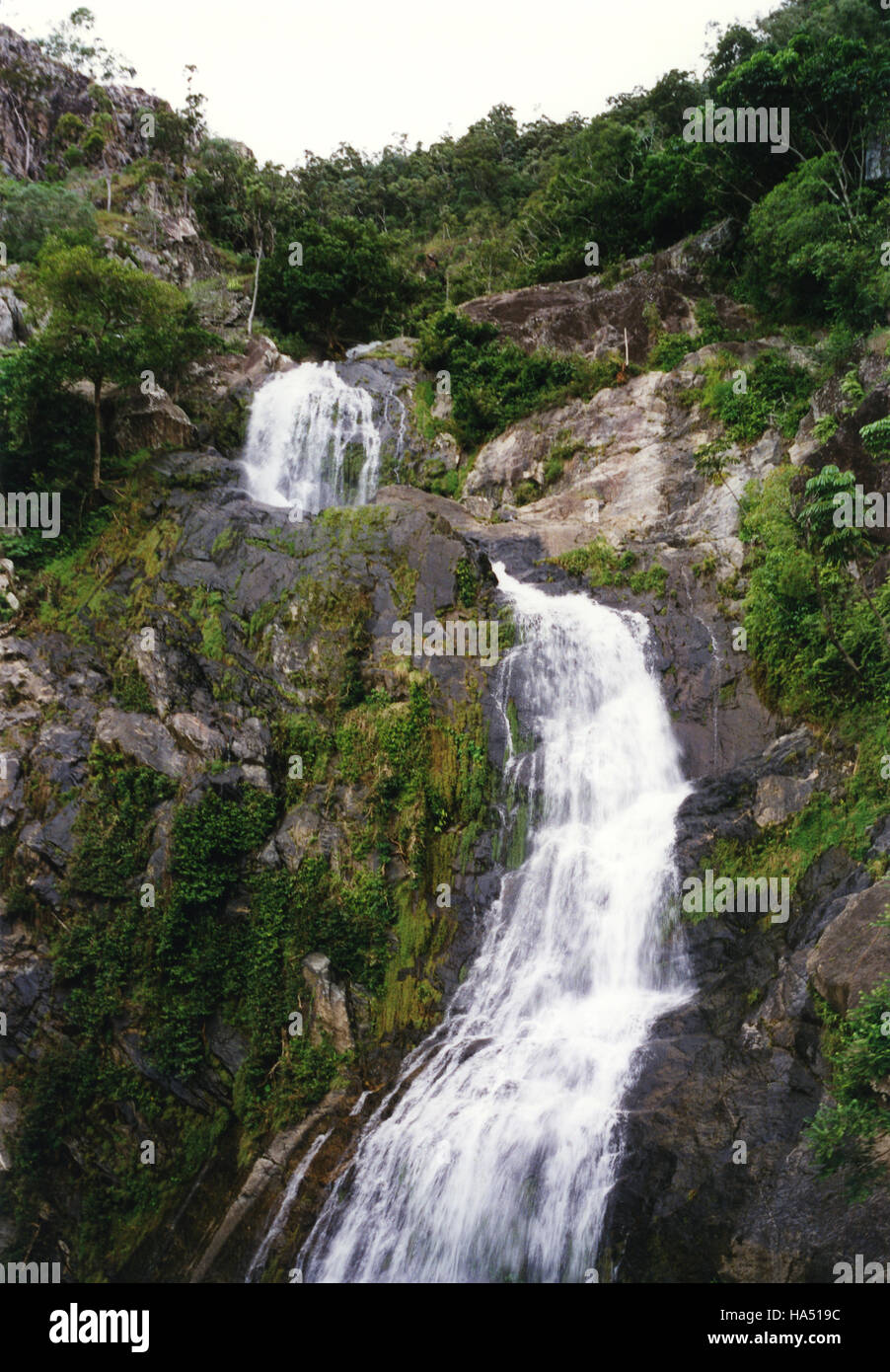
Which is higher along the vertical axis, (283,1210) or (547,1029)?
(547,1029)

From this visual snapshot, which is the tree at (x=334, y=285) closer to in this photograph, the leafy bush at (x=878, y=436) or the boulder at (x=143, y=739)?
the boulder at (x=143, y=739)

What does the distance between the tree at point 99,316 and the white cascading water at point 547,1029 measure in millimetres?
10831

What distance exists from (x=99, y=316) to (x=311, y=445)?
6662mm

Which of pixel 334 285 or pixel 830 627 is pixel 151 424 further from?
pixel 830 627

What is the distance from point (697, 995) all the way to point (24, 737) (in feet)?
37.9

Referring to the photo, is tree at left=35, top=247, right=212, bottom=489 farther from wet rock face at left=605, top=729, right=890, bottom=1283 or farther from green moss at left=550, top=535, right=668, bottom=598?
wet rock face at left=605, top=729, right=890, bottom=1283

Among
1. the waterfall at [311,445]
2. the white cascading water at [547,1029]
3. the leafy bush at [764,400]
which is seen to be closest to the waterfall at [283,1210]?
the white cascading water at [547,1029]

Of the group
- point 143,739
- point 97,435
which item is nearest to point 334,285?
point 97,435

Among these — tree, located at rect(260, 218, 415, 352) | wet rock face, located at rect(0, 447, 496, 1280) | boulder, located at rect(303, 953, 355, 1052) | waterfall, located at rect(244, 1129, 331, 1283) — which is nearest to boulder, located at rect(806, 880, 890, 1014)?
wet rock face, located at rect(0, 447, 496, 1280)

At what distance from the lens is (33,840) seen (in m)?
12.1

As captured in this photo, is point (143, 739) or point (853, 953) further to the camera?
point (143, 739)

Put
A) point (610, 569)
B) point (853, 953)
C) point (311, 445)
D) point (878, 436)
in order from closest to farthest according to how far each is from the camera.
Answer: point (853, 953) < point (878, 436) < point (610, 569) < point (311, 445)

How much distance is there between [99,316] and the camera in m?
16.9
